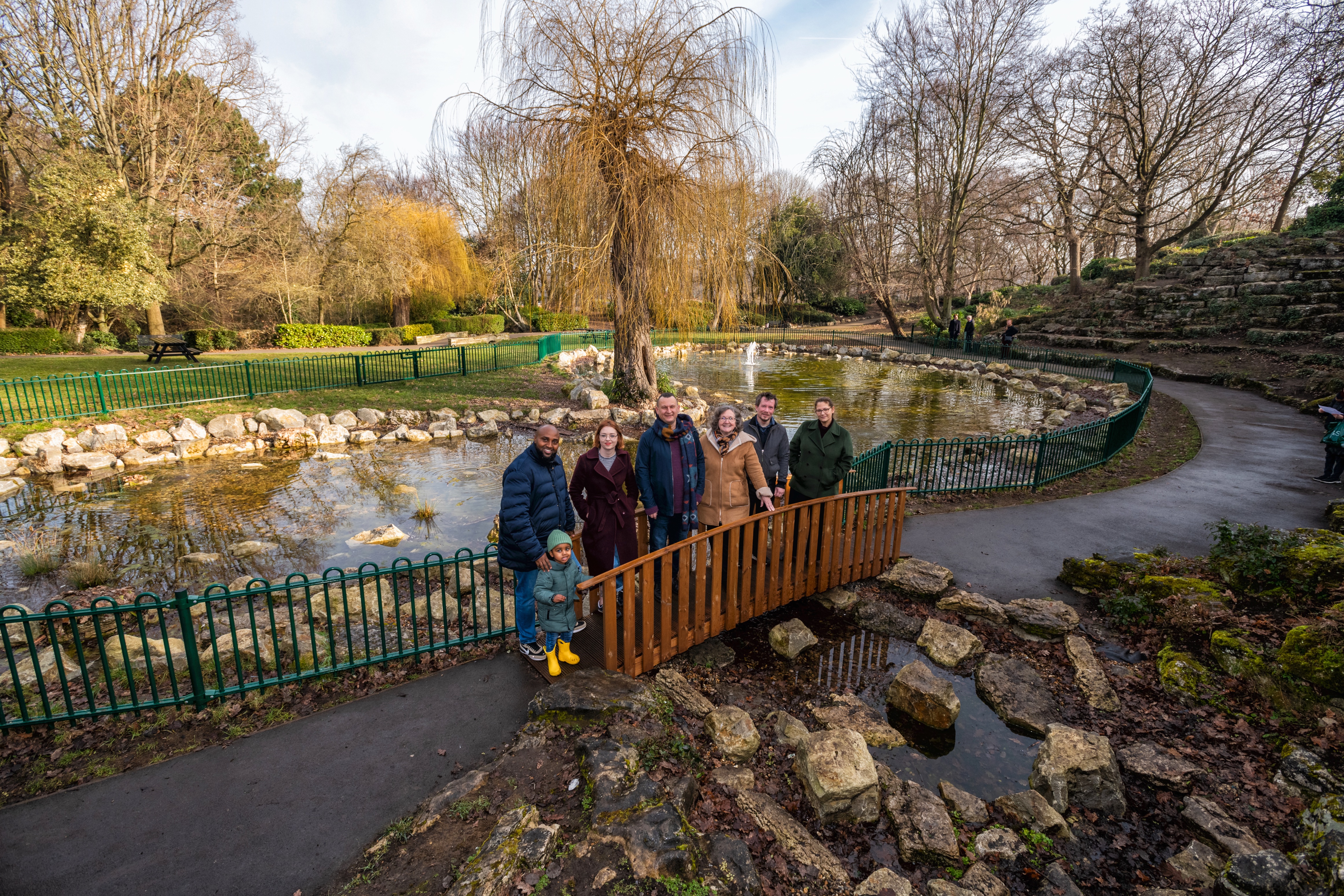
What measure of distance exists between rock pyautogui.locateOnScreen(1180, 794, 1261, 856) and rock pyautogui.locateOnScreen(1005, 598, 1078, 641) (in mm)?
1864

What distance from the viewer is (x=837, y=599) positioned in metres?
5.88

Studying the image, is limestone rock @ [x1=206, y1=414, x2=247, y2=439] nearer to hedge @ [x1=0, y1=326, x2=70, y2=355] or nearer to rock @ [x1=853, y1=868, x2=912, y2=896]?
rock @ [x1=853, y1=868, x2=912, y2=896]

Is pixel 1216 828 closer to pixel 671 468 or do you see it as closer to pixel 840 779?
pixel 840 779

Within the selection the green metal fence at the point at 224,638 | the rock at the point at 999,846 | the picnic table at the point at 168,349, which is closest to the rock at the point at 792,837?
the rock at the point at 999,846

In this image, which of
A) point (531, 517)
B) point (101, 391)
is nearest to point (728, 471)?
point (531, 517)

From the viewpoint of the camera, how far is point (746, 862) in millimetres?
2811

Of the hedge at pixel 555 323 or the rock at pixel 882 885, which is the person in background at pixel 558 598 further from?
the hedge at pixel 555 323

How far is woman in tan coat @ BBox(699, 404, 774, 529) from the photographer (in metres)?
5.09

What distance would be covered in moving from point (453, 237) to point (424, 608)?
3193 cm

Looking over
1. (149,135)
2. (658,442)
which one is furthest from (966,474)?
(149,135)

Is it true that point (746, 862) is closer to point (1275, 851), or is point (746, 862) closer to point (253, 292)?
point (1275, 851)

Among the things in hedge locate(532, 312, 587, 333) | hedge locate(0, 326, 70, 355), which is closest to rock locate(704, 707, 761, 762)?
hedge locate(0, 326, 70, 355)

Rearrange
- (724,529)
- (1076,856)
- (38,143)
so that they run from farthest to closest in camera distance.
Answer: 1. (38,143)
2. (724,529)
3. (1076,856)

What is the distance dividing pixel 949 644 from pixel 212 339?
97.2 feet
